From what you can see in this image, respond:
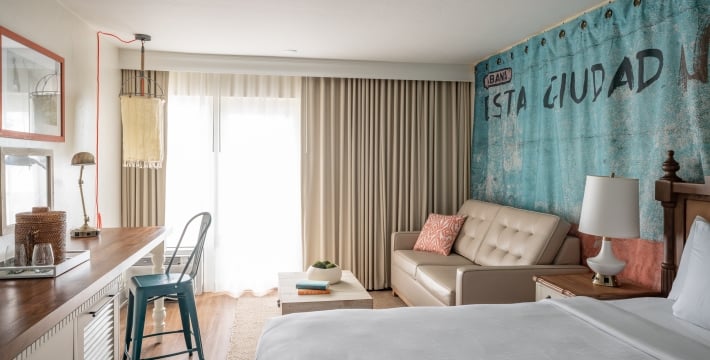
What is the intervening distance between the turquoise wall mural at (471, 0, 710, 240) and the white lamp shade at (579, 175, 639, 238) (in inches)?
8.1

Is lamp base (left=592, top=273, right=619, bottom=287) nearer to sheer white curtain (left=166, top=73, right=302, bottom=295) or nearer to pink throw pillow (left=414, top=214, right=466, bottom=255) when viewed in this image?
pink throw pillow (left=414, top=214, right=466, bottom=255)

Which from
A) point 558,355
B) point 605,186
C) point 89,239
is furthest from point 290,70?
point 558,355

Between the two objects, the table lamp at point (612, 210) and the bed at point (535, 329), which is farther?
the table lamp at point (612, 210)

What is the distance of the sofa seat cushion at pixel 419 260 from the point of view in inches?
159

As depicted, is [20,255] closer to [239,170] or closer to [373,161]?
[239,170]

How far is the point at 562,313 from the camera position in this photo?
212 centimetres

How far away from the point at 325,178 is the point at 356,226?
583 mm

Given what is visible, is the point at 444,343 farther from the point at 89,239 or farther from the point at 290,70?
the point at 290,70

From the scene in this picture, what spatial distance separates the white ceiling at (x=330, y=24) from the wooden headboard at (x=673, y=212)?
4.06 feet

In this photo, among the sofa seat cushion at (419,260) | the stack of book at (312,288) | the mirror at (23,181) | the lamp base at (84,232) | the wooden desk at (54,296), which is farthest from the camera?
the sofa seat cushion at (419,260)

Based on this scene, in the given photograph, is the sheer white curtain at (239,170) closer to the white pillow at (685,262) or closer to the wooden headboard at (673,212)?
the wooden headboard at (673,212)

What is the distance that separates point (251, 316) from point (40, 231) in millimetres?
2231

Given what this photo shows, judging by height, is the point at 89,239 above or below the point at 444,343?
above

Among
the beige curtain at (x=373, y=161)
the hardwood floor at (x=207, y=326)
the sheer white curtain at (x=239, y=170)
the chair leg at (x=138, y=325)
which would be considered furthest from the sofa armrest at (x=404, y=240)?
the chair leg at (x=138, y=325)
